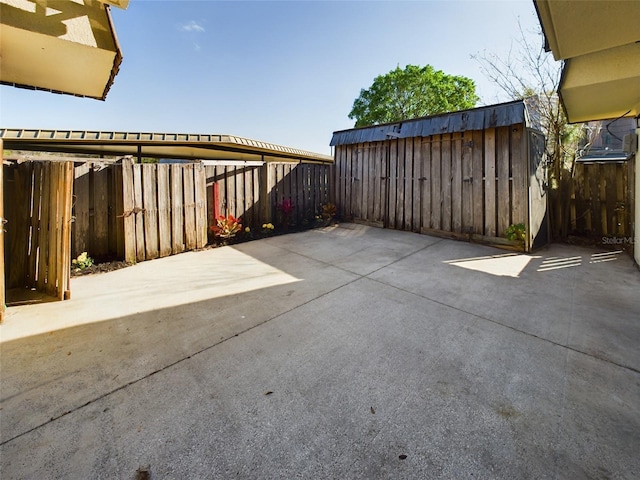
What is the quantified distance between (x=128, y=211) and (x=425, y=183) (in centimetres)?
590

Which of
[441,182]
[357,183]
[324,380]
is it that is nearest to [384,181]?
[357,183]

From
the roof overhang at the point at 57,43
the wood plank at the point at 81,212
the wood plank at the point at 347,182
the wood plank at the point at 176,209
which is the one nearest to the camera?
the roof overhang at the point at 57,43

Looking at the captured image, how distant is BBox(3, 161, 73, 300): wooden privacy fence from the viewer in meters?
2.96

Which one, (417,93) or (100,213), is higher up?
(417,93)

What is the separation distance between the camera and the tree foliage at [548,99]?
6168 millimetres

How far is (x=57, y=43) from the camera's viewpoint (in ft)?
7.86

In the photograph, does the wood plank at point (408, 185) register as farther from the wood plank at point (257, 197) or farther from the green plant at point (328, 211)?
the wood plank at point (257, 197)

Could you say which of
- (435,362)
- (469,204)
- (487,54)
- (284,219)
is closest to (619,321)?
(435,362)

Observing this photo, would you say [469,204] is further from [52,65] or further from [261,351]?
[52,65]

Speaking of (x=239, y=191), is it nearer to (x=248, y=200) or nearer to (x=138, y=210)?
(x=248, y=200)

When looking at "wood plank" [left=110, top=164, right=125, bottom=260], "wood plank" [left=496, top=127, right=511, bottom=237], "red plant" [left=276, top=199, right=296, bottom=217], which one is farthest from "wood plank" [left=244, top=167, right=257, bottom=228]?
"wood plank" [left=496, top=127, right=511, bottom=237]

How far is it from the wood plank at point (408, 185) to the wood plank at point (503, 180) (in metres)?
1.81

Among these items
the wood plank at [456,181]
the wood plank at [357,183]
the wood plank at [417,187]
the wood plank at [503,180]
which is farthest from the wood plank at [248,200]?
the wood plank at [503,180]

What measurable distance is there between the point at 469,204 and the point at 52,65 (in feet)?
21.8
